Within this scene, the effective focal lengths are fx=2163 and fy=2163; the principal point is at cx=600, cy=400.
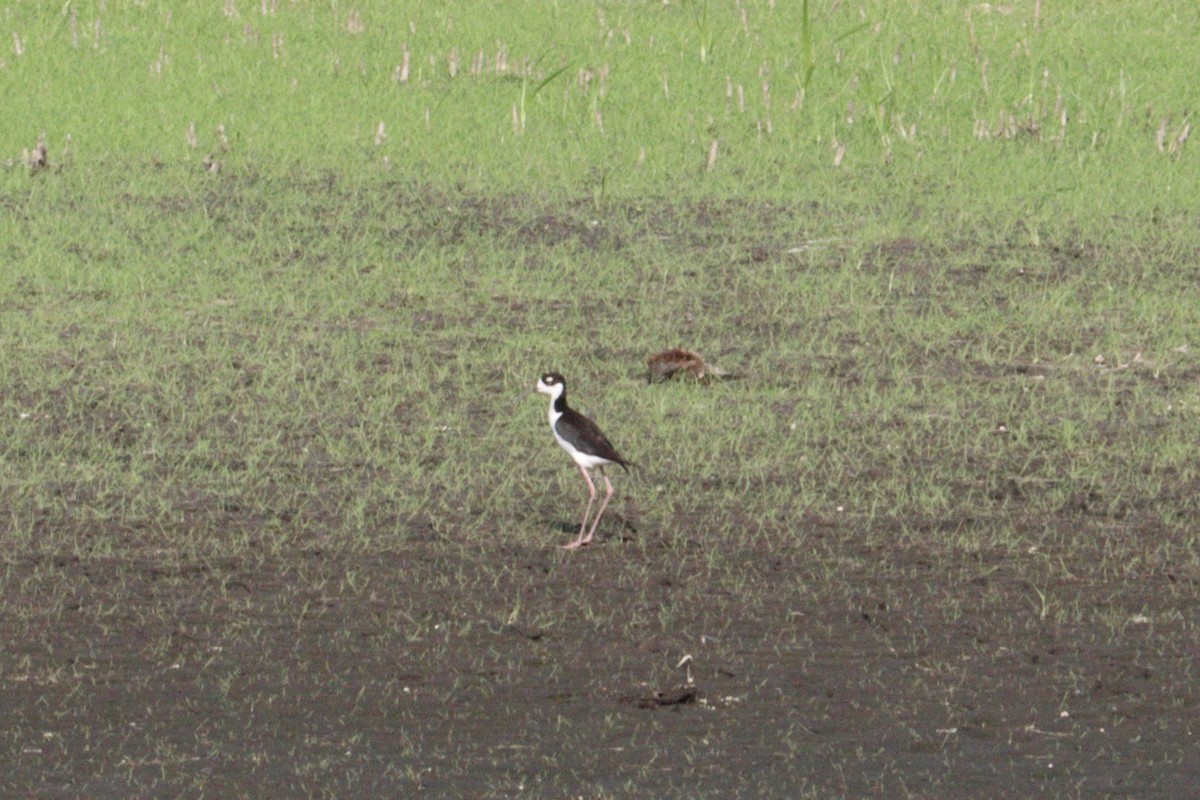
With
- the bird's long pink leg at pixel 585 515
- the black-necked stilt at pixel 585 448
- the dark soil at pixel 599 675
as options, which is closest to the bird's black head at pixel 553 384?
the black-necked stilt at pixel 585 448

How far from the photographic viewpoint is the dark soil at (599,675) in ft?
17.2

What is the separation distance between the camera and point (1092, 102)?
47.3 feet

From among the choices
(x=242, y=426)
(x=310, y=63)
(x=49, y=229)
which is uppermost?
(x=310, y=63)

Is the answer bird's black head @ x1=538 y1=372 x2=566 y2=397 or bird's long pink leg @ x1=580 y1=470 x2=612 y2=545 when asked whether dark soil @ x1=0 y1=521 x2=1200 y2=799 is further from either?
bird's black head @ x1=538 y1=372 x2=566 y2=397

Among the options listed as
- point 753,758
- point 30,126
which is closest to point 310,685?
point 753,758

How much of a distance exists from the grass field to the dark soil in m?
0.02

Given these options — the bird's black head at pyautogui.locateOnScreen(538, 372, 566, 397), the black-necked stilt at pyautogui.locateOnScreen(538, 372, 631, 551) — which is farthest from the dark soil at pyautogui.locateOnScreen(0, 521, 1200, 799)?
the bird's black head at pyautogui.locateOnScreen(538, 372, 566, 397)

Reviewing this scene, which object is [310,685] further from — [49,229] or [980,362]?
[49,229]

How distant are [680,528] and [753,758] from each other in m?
2.21

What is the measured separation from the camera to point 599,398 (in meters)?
9.22

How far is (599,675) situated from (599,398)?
10.9ft

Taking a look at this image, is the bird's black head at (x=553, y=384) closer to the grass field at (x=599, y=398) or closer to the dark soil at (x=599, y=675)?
the grass field at (x=599, y=398)

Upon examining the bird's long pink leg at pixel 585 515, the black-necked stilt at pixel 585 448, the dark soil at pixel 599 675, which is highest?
the black-necked stilt at pixel 585 448

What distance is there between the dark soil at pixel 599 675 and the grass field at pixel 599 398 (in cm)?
2
